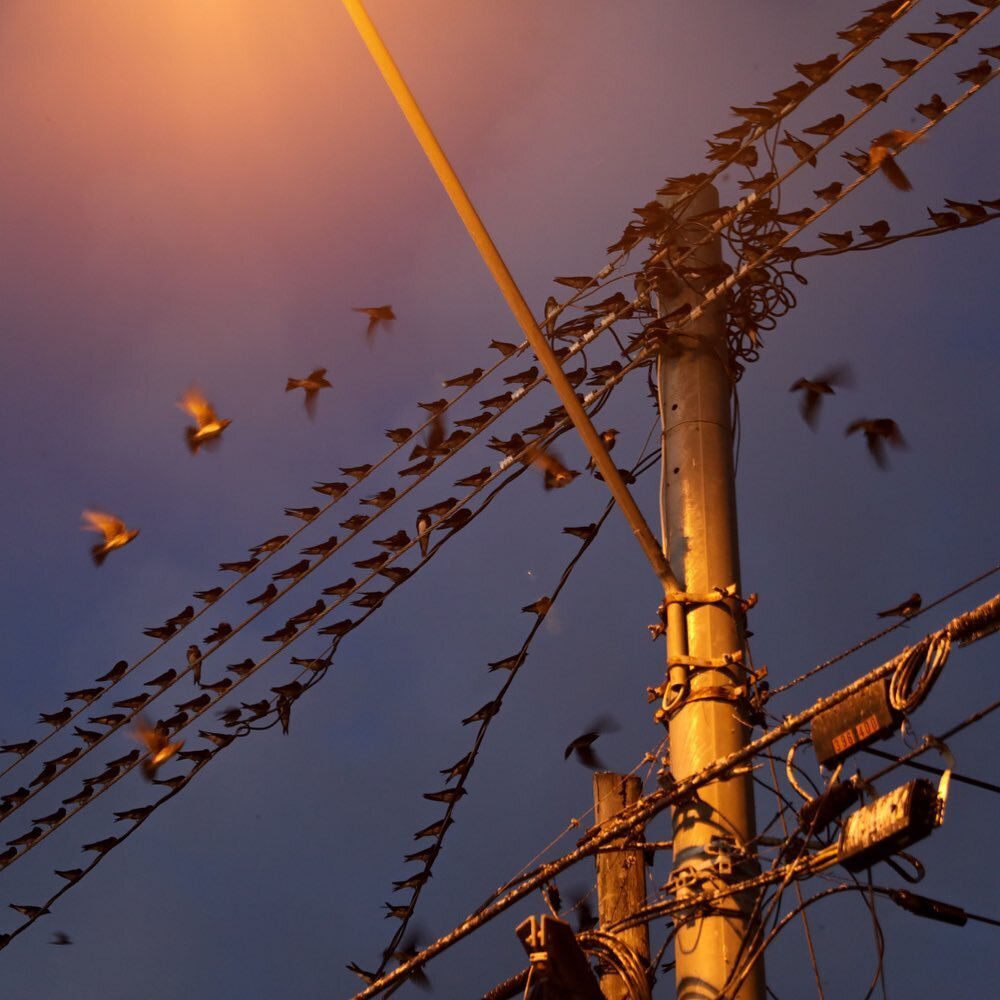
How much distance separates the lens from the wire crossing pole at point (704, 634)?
22.1 feet

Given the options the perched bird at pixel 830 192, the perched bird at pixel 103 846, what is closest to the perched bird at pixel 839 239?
the perched bird at pixel 830 192

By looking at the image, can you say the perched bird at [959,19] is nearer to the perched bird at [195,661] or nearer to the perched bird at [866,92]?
the perched bird at [866,92]

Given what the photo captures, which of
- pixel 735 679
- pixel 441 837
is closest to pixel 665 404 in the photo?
pixel 735 679

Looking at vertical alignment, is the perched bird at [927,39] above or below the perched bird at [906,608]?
above

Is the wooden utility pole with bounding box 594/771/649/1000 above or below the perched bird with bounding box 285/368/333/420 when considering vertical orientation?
below

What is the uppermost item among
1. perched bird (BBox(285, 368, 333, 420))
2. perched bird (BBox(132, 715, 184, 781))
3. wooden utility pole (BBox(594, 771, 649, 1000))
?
perched bird (BBox(285, 368, 333, 420))

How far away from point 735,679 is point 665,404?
1640 millimetres

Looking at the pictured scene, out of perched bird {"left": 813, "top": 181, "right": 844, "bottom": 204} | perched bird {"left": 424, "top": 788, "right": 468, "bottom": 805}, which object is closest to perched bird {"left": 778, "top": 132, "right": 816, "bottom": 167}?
perched bird {"left": 813, "top": 181, "right": 844, "bottom": 204}

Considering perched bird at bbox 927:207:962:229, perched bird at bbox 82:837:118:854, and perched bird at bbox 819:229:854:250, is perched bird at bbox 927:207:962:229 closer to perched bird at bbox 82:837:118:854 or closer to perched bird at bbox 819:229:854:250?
perched bird at bbox 819:229:854:250

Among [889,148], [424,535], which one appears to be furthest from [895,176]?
[424,535]

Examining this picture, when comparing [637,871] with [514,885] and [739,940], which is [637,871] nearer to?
[514,885]

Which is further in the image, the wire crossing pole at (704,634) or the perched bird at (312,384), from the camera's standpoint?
the perched bird at (312,384)

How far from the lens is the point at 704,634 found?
7.52m

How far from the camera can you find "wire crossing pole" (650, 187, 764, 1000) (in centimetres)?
674
